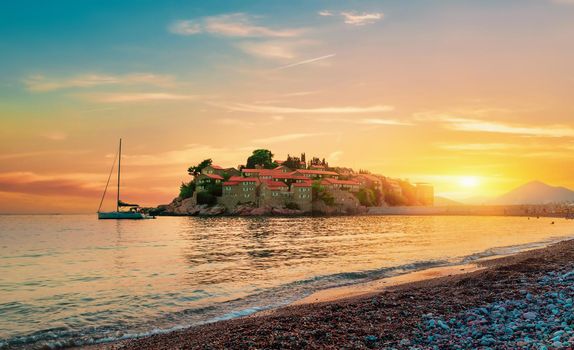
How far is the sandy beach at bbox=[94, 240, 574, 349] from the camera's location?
8914mm

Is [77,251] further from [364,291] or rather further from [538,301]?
[538,301]

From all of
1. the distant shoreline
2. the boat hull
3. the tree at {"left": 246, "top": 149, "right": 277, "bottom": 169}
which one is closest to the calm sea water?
the boat hull

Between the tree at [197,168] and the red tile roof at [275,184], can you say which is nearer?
the red tile roof at [275,184]

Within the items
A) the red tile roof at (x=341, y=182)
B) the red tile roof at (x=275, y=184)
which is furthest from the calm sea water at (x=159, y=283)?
the red tile roof at (x=341, y=182)

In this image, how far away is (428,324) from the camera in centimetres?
1026

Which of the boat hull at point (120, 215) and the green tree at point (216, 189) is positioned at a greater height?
the green tree at point (216, 189)

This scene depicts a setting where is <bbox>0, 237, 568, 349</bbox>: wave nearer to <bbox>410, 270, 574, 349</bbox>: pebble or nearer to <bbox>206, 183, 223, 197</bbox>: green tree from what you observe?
<bbox>410, 270, 574, 349</bbox>: pebble

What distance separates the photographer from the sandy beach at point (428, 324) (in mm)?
8914

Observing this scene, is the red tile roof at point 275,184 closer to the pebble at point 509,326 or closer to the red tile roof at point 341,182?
the red tile roof at point 341,182

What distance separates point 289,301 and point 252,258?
16.8 meters

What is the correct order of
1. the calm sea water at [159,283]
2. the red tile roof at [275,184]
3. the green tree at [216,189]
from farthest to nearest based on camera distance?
the green tree at [216,189], the red tile roof at [275,184], the calm sea water at [159,283]

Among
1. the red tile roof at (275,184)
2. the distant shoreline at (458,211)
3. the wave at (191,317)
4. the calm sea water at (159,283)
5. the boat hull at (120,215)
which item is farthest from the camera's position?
the red tile roof at (275,184)

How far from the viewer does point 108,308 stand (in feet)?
58.8

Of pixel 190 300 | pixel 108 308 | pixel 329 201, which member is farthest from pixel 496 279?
pixel 329 201
